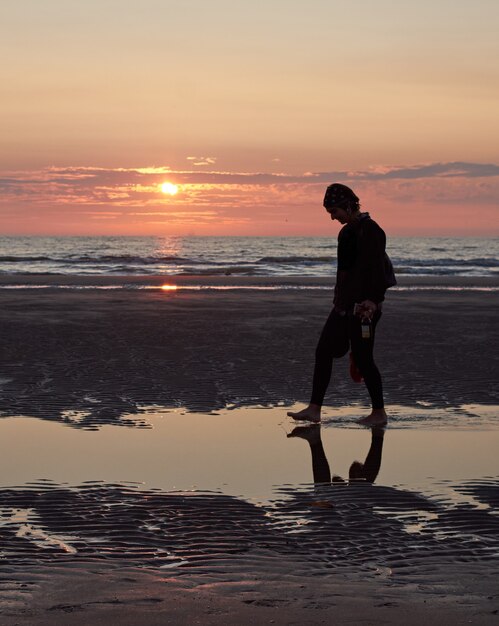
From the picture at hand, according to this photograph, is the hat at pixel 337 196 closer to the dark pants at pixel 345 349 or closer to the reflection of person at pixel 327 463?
the dark pants at pixel 345 349

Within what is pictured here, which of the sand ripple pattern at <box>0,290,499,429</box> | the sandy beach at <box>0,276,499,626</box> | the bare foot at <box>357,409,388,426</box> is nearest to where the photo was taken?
the sandy beach at <box>0,276,499,626</box>

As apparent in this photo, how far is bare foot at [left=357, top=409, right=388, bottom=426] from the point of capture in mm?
8234

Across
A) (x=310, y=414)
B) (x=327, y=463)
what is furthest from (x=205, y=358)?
(x=327, y=463)

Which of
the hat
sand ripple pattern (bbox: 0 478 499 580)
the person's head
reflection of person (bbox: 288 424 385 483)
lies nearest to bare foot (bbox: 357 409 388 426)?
reflection of person (bbox: 288 424 385 483)

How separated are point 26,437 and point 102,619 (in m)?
3.91

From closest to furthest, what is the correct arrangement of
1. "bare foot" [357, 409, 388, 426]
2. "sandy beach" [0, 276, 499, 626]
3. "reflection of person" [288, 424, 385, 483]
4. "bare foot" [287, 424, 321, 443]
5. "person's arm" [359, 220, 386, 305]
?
"sandy beach" [0, 276, 499, 626]
"reflection of person" [288, 424, 385, 483]
"bare foot" [287, 424, 321, 443]
"bare foot" [357, 409, 388, 426]
"person's arm" [359, 220, 386, 305]

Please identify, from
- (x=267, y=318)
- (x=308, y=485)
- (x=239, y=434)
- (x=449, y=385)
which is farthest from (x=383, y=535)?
(x=267, y=318)

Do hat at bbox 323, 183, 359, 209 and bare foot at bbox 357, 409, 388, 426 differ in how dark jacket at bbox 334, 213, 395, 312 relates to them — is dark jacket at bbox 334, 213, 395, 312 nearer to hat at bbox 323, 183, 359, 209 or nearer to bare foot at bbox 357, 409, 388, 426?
hat at bbox 323, 183, 359, 209

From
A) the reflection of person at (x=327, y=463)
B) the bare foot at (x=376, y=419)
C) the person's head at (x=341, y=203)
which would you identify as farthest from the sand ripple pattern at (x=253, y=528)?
the person's head at (x=341, y=203)

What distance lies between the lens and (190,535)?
494cm

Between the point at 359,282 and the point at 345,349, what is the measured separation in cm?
59

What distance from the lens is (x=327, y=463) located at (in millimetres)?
6836

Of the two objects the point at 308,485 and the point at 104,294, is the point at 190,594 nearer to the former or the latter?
the point at 308,485

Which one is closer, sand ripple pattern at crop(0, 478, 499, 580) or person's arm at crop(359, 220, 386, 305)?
sand ripple pattern at crop(0, 478, 499, 580)
